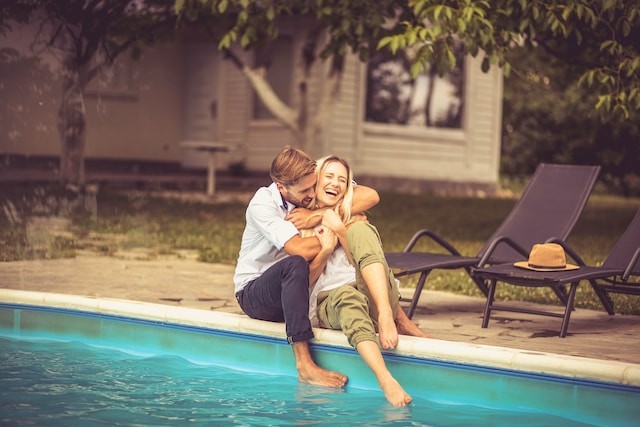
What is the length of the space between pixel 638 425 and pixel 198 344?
234 centimetres

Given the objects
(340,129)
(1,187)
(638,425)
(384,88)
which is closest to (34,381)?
(638,425)

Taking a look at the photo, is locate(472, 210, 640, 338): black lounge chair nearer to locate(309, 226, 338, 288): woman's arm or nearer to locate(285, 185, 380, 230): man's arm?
locate(285, 185, 380, 230): man's arm

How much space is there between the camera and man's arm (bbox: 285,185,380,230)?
206 inches

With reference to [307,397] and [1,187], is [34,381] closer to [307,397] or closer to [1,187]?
[307,397]

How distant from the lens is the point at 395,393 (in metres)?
4.63

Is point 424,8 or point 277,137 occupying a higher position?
point 424,8

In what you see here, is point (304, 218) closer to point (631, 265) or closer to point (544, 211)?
point (631, 265)

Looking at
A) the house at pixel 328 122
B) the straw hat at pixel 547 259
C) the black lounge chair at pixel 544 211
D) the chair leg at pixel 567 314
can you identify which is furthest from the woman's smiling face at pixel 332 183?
the house at pixel 328 122

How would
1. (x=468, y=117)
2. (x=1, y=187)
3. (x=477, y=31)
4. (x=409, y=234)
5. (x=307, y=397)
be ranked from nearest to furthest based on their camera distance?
(x=307, y=397), (x=477, y=31), (x=409, y=234), (x=1, y=187), (x=468, y=117)

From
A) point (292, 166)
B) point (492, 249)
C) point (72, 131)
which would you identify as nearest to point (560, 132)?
point (72, 131)

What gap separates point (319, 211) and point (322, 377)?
83 cm

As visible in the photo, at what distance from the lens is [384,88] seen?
19766 mm

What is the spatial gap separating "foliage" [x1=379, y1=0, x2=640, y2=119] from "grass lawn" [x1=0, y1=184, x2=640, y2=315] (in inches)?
67.1

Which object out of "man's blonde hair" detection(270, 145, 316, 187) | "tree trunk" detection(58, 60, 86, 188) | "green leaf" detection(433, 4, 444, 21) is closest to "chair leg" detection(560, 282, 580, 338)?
"man's blonde hair" detection(270, 145, 316, 187)
